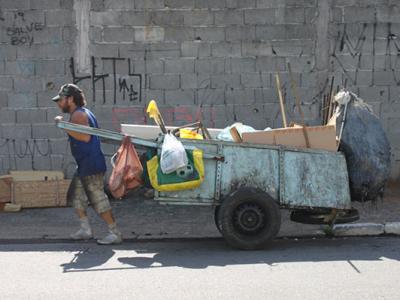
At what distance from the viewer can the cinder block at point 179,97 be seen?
941 centimetres

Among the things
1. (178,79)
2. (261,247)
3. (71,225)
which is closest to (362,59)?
(178,79)

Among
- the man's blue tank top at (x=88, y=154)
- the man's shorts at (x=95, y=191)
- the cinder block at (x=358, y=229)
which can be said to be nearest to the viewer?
the man's blue tank top at (x=88, y=154)

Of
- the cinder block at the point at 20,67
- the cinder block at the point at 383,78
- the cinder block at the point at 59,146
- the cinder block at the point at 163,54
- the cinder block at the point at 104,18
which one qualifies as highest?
the cinder block at the point at 104,18

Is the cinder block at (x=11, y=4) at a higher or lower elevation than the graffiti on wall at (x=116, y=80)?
higher

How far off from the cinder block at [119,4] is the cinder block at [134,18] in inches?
3.0

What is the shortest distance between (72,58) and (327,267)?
5.41 metres

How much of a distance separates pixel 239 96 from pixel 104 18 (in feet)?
8.00

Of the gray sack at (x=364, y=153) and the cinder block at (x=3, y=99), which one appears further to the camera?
the cinder block at (x=3, y=99)

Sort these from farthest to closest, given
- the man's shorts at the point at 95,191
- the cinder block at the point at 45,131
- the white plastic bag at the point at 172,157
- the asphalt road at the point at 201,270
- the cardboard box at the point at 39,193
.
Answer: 1. the cinder block at the point at 45,131
2. the cardboard box at the point at 39,193
3. the man's shorts at the point at 95,191
4. the white plastic bag at the point at 172,157
5. the asphalt road at the point at 201,270

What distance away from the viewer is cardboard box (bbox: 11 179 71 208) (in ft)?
29.7

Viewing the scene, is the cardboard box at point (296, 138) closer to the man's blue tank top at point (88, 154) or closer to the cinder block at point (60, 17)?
the man's blue tank top at point (88, 154)

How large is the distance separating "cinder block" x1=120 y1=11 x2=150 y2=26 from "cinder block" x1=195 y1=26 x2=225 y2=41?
82cm

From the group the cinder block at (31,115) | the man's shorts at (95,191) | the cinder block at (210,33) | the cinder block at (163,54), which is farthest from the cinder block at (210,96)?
the man's shorts at (95,191)

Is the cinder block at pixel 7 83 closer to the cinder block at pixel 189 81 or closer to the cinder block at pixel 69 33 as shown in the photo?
the cinder block at pixel 69 33
